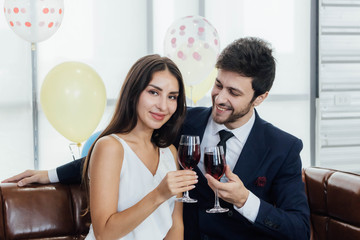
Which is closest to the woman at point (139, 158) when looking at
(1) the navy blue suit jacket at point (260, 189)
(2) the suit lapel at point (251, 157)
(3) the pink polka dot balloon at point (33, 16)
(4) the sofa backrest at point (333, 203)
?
(1) the navy blue suit jacket at point (260, 189)

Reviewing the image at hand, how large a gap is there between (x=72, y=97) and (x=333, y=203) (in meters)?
1.64

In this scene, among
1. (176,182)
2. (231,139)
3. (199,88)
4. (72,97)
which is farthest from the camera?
(199,88)

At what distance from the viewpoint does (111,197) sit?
5.50ft

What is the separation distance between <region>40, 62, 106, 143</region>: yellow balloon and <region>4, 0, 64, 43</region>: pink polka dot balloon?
0.29 m

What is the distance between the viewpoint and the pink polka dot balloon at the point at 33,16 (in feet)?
9.59

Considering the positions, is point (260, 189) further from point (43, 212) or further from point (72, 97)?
point (72, 97)

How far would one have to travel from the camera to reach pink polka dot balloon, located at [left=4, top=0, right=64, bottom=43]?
115 inches

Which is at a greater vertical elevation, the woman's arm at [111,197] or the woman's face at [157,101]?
the woman's face at [157,101]

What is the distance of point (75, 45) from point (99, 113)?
1270mm

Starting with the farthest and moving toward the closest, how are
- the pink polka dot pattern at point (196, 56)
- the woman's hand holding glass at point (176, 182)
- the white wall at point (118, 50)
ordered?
the white wall at point (118, 50) → the pink polka dot pattern at point (196, 56) → the woman's hand holding glass at point (176, 182)

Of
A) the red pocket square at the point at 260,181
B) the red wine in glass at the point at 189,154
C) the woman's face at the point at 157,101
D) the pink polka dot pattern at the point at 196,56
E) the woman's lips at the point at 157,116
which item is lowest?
the red pocket square at the point at 260,181

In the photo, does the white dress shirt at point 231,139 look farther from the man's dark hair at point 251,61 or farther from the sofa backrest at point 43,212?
the sofa backrest at point 43,212

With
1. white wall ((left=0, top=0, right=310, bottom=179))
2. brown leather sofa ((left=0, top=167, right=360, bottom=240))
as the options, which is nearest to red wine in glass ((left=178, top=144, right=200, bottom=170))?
brown leather sofa ((left=0, top=167, right=360, bottom=240))

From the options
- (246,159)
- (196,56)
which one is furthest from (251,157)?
(196,56)
